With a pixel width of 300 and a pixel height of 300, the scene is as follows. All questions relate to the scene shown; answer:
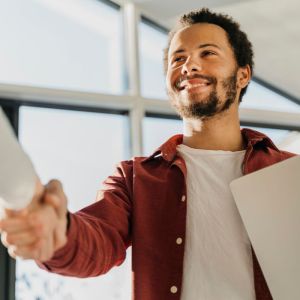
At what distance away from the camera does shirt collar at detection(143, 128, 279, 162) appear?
1461 mm

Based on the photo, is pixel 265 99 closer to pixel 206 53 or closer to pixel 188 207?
pixel 206 53

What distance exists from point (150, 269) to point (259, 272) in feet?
0.85

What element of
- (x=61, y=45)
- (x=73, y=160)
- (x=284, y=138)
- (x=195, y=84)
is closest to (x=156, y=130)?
(x=73, y=160)

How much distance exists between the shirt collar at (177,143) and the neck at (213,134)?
28 mm

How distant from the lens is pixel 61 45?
2738 mm

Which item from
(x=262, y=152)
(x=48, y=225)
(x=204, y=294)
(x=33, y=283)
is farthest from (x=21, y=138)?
(x=48, y=225)

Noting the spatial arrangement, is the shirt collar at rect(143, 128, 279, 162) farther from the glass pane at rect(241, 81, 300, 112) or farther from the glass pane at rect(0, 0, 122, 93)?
the glass pane at rect(241, 81, 300, 112)

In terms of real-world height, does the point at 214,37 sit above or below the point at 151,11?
below

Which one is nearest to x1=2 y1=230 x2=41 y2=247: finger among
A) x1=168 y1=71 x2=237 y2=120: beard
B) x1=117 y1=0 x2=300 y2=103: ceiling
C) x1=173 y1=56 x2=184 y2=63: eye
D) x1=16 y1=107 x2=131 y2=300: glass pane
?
x1=168 y1=71 x2=237 y2=120: beard

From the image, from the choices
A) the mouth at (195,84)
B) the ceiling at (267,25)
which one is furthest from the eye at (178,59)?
the ceiling at (267,25)

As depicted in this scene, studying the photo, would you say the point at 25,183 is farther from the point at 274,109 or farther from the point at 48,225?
the point at 274,109

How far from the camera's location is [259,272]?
1.23 metres

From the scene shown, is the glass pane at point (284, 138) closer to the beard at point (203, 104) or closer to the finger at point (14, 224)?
the beard at point (203, 104)

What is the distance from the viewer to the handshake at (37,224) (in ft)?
2.47
